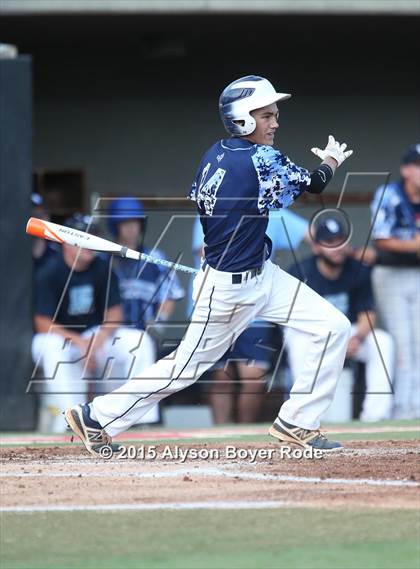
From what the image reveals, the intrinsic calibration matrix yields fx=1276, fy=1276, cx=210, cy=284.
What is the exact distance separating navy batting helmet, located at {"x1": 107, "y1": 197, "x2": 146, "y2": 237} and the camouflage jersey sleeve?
13.3 feet

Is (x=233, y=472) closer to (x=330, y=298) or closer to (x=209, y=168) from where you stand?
(x=209, y=168)

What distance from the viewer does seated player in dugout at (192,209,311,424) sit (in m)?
9.98

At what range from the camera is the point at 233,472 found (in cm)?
614

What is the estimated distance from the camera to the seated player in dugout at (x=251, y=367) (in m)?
9.98

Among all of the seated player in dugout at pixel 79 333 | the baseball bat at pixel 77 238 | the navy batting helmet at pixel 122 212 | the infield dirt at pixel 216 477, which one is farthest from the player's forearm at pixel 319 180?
the navy batting helmet at pixel 122 212

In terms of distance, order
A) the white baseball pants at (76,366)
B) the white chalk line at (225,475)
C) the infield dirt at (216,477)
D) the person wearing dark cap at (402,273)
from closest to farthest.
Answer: the infield dirt at (216,477) → the white chalk line at (225,475) → the white baseball pants at (76,366) → the person wearing dark cap at (402,273)

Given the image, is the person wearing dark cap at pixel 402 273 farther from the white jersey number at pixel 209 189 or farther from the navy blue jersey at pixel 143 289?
the white jersey number at pixel 209 189

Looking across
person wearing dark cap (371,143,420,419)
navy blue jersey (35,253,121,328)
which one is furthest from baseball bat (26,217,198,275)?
person wearing dark cap (371,143,420,419)

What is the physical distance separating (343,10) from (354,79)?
5.08 feet

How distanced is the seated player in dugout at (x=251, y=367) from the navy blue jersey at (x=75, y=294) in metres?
0.80

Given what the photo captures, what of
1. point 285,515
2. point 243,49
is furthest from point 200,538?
point 243,49

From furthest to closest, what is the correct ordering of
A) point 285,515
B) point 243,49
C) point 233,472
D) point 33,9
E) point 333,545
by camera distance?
point 243,49
point 33,9
point 233,472
point 285,515
point 333,545

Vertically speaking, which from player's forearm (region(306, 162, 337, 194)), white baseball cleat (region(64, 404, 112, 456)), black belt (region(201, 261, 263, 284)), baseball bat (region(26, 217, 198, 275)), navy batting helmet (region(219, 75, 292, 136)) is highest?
navy batting helmet (region(219, 75, 292, 136))

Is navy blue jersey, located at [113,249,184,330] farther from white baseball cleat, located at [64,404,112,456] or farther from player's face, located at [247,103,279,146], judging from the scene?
player's face, located at [247,103,279,146]
